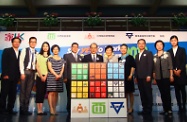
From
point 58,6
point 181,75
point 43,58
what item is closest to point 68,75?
point 43,58

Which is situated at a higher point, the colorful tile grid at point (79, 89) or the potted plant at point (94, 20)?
the potted plant at point (94, 20)

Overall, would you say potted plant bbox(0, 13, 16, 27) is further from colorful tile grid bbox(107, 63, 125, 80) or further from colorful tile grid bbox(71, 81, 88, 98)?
colorful tile grid bbox(107, 63, 125, 80)

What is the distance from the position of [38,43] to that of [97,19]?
1502mm

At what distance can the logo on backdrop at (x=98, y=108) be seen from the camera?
3816 millimetres

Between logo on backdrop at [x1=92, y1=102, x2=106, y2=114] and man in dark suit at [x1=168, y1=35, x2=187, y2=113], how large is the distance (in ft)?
6.60

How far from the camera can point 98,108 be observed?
3816 millimetres

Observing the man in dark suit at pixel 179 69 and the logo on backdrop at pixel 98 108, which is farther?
the man in dark suit at pixel 179 69

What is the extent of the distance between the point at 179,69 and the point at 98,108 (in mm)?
2148

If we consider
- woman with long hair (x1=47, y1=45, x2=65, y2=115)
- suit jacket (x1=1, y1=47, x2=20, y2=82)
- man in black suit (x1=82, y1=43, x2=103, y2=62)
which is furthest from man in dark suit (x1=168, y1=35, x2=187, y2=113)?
suit jacket (x1=1, y1=47, x2=20, y2=82)

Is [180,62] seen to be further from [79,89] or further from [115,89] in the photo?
[79,89]

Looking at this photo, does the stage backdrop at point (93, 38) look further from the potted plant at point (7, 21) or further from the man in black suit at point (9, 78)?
the man in black suit at point (9, 78)

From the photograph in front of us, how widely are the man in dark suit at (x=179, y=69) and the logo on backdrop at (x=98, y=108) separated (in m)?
2.01

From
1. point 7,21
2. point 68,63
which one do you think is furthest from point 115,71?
point 7,21

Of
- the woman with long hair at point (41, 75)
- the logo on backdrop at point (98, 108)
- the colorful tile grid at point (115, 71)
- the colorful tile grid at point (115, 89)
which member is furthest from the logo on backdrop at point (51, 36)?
the logo on backdrop at point (98, 108)
